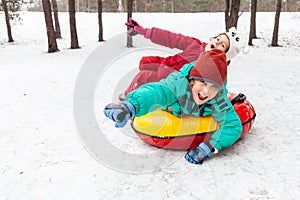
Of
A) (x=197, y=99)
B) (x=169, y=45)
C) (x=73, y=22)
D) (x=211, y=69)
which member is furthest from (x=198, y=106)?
(x=73, y=22)

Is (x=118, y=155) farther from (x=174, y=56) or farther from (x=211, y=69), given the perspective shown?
(x=174, y=56)

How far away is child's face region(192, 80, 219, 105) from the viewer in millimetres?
2469

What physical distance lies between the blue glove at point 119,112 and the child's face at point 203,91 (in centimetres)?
82

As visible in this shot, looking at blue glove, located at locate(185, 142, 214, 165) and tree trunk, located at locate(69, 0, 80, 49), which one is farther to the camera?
tree trunk, located at locate(69, 0, 80, 49)

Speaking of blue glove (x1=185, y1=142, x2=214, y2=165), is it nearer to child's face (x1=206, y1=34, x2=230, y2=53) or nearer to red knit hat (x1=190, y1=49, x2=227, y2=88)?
red knit hat (x1=190, y1=49, x2=227, y2=88)

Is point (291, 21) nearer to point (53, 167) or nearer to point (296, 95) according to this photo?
point (296, 95)

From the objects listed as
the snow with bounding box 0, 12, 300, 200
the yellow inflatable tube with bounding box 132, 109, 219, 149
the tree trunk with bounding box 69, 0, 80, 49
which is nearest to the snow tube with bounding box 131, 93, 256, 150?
the yellow inflatable tube with bounding box 132, 109, 219, 149

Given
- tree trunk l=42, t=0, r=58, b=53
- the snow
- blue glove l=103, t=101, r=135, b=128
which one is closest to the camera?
blue glove l=103, t=101, r=135, b=128

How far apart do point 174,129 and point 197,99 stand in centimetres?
44

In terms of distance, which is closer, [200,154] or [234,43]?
[200,154]

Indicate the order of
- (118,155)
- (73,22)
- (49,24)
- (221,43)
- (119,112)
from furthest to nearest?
(73,22)
(49,24)
(221,43)
(118,155)
(119,112)

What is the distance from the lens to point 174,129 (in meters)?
2.78

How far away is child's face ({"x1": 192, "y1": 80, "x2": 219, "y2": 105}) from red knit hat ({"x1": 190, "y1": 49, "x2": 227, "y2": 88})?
0.05 metres

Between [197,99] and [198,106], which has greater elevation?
[197,99]
